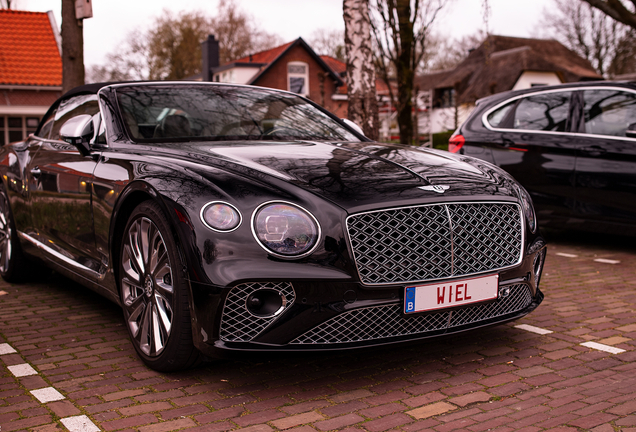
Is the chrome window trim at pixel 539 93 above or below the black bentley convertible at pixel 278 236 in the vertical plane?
above

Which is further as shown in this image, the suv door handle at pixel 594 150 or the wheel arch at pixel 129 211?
the suv door handle at pixel 594 150

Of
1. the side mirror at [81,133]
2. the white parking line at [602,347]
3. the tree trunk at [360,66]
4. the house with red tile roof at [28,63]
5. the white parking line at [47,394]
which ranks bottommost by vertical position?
the white parking line at [47,394]

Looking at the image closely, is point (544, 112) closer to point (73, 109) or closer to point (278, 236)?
point (73, 109)

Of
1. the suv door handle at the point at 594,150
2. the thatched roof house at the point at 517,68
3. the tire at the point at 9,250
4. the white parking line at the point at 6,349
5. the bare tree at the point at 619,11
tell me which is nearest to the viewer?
the white parking line at the point at 6,349

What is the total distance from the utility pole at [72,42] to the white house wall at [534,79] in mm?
40807

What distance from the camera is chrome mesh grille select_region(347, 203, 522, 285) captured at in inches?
116

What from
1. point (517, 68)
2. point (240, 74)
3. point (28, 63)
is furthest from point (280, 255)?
point (517, 68)

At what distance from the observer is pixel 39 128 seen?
5699 millimetres

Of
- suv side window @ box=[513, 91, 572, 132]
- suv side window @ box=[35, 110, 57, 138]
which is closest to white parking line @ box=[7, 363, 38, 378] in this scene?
suv side window @ box=[35, 110, 57, 138]

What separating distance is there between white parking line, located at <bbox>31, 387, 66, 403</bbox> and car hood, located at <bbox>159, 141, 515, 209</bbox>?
1300mm

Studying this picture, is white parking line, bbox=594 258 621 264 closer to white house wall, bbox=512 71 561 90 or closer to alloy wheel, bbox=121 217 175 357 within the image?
alloy wheel, bbox=121 217 175 357

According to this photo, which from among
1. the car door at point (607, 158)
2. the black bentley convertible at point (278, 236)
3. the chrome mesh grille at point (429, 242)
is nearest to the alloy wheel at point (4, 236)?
the black bentley convertible at point (278, 236)

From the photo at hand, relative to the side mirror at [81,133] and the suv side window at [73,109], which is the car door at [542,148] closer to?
the suv side window at [73,109]

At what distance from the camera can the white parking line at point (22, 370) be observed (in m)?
3.37
